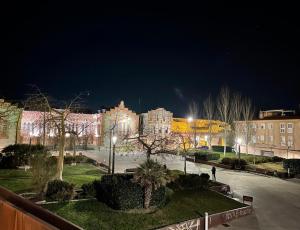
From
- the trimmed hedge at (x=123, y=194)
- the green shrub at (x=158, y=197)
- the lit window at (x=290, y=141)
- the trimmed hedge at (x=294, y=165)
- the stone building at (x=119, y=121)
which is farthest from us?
the stone building at (x=119, y=121)

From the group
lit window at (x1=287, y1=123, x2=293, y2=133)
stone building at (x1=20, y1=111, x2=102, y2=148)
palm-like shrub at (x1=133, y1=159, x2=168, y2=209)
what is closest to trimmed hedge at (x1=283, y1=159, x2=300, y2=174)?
lit window at (x1=287, y1=123, x2=293, y2=133)

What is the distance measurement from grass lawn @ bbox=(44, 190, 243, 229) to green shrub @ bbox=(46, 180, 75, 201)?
→ 50 cm

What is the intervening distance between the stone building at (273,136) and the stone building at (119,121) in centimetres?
2244

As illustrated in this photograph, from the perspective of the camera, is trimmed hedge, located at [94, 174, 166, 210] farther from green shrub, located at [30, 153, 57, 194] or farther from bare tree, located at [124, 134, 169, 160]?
bare tree, located at [124, 134, 169, 160]

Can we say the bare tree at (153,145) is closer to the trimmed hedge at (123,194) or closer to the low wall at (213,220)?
the trimmed hedge at (123,194)

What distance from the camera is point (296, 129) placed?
50.6 m

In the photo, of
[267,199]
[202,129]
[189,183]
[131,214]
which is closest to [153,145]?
[189,183]

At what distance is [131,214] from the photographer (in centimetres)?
1465

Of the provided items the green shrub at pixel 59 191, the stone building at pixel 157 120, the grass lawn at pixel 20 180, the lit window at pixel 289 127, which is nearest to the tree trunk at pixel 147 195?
the green shrub at pixel 59 191

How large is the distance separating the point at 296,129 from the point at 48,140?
45517mm

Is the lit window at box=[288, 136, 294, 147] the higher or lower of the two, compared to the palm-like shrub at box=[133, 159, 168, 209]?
higher

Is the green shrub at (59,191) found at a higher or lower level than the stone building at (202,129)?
lower

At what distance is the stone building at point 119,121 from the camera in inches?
2203

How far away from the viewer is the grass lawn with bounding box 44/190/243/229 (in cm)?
1326
